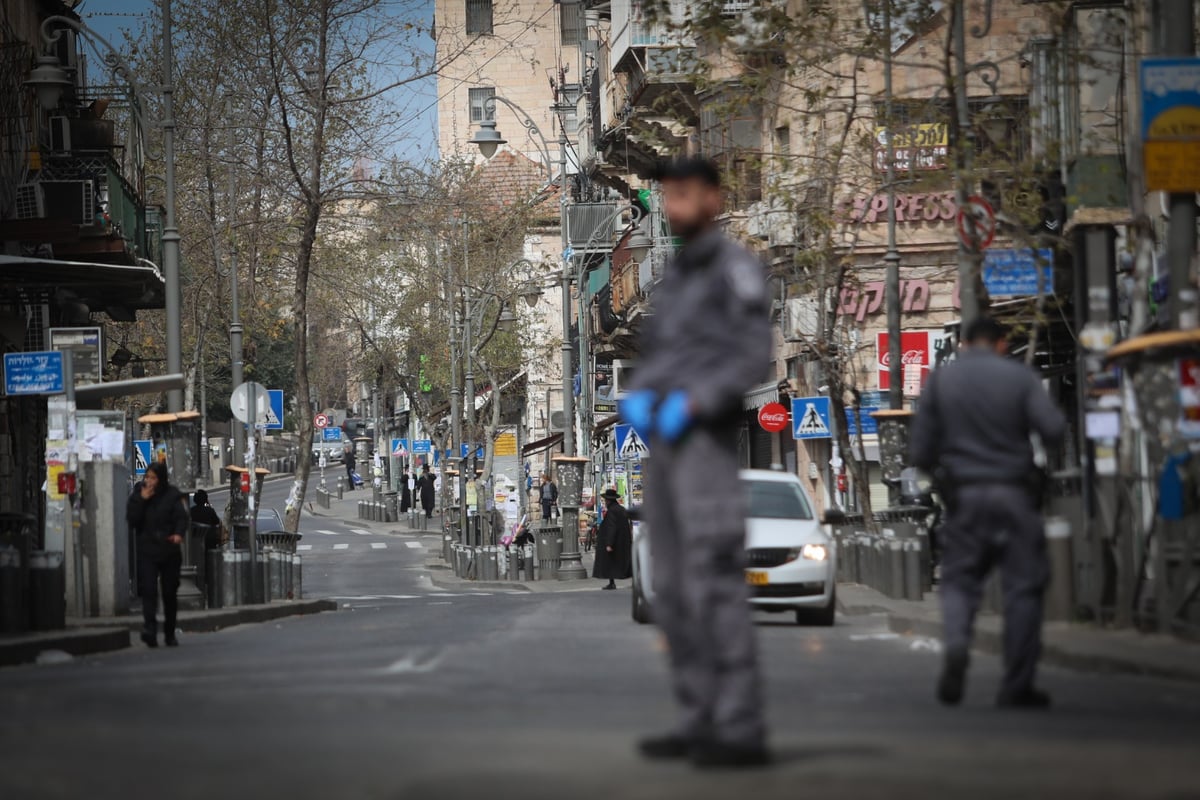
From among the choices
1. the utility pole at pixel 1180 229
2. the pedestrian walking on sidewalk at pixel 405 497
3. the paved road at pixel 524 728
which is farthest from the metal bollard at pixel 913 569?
the pedestrian walking on sidewalk at pixel 405 497

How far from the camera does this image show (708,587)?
6.92 metres

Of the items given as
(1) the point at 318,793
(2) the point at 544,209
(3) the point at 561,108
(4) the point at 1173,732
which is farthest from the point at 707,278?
(2) the point at 544,209

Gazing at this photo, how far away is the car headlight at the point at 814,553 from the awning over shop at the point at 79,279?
9532 millimetres

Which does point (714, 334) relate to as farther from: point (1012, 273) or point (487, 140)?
point (487, 140)

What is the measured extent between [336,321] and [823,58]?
5258 centimetres

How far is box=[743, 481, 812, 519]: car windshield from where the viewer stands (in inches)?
836

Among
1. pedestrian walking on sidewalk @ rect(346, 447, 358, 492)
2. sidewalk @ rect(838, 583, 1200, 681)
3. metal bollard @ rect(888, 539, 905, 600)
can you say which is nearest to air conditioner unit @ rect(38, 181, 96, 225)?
metal bollard @ rect(888, 539, 905, 600)

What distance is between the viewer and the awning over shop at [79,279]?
24438 mm

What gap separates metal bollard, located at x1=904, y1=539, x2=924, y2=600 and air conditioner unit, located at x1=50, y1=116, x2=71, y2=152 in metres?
14.9

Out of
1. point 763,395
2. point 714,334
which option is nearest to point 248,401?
point 763,395

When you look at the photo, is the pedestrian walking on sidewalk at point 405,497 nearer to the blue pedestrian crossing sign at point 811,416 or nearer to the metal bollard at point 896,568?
the blue pedestrian crossing sign at point 811,416

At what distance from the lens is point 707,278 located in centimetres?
716

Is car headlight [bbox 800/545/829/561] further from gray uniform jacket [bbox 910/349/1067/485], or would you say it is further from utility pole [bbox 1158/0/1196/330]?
gray uniform jacket [bbox 910/349/1067/485]

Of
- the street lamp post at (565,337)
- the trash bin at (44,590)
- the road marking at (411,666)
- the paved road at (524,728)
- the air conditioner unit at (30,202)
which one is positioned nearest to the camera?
the paved road at (524,728)
